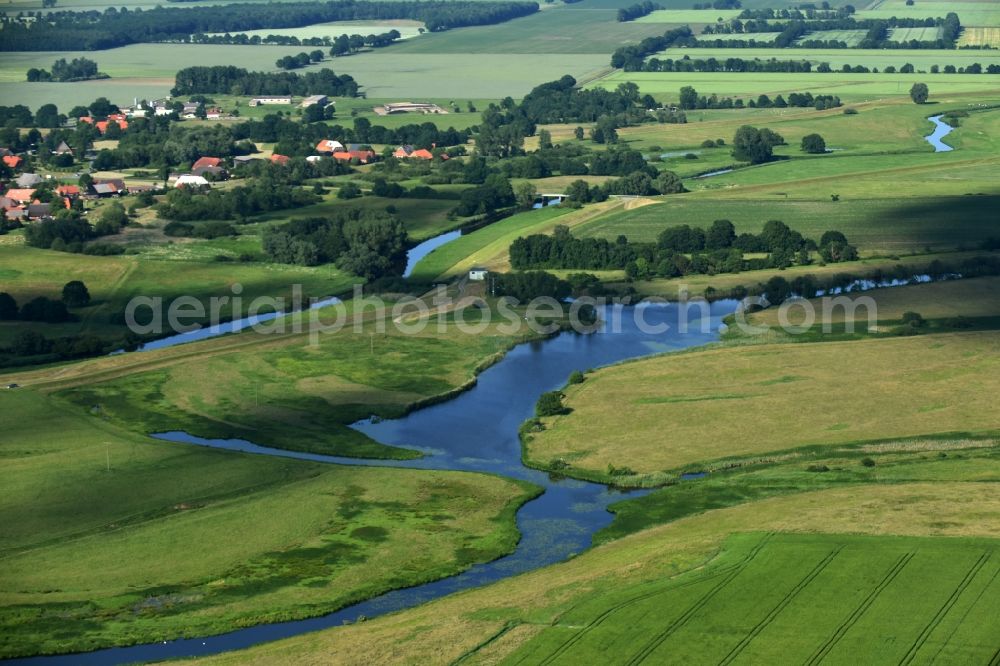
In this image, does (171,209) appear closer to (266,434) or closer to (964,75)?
(266,434)

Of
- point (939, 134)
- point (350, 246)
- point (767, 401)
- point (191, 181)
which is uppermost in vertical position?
point (191, 181)

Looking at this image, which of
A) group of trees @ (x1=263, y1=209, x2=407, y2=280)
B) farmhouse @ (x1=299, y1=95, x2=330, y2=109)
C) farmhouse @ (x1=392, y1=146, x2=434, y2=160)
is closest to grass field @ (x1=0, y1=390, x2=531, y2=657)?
group of trees @ (x1=263, y1=209, x2=407, y2=280)

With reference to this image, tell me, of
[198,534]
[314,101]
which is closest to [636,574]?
[198,534]

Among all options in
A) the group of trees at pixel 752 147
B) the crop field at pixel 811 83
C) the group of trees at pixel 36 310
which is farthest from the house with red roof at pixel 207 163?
the crop field at pixel 811 83

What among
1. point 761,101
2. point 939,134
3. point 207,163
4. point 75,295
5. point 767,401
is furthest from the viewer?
point 761,101

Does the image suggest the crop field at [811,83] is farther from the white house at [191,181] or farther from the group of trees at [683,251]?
the group of trees at [683,251]

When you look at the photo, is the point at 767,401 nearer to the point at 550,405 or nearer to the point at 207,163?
the point at 550,405

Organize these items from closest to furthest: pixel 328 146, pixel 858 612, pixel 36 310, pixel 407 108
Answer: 1. pixel 858 612
2. pixel 36 310
3. pixel 328 146
4. pixel 407 108
